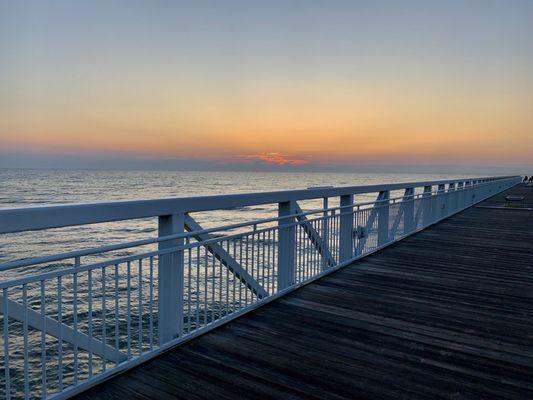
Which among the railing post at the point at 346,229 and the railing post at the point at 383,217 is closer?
the railing post at the point at 346,229

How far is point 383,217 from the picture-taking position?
775 centimetres

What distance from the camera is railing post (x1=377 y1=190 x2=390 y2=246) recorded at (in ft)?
24.6

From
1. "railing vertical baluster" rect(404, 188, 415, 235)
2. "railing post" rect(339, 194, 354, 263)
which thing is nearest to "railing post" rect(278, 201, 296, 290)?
"railing post" rect(339, 194, 354, 263)

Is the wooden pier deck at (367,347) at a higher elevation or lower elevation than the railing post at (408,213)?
lower

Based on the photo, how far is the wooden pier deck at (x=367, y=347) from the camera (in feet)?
9.13

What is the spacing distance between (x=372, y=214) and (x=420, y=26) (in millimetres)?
11432

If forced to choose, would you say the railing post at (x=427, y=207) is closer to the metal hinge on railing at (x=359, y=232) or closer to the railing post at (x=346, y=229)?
the metal hinge on railing at (x=359, y=232)

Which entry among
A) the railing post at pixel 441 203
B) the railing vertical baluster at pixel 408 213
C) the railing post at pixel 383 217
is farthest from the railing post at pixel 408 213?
the railing post at pixel 441 203

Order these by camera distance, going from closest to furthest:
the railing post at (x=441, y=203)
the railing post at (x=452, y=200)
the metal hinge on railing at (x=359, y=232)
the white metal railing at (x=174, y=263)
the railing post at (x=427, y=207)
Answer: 1. the white metal railing at (x=174, y=263)
2. the metal hinge on railing at (x=359, y=232)
3. the railing post at (x=427, y=207)
4. the railing post at (x=441, y=203)
5. the railing post at (x=452, y=200)

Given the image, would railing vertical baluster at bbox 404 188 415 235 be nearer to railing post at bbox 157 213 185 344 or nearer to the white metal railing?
the white metal railing

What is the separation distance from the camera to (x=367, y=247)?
288 inches

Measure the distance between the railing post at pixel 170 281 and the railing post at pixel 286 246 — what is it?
1.66m

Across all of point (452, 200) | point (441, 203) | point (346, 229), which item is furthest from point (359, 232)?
point (452, 200)

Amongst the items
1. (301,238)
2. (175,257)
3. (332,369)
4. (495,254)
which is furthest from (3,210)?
(495,254)
